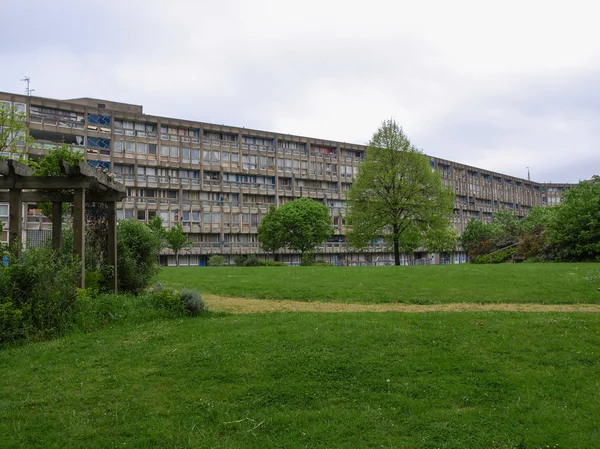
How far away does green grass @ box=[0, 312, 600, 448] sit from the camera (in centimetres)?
645

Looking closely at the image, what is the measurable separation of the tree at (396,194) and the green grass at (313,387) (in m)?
32.2

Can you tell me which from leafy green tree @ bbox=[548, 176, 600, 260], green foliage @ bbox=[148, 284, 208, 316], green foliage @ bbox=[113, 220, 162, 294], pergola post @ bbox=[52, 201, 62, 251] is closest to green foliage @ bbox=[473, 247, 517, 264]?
leafy green tree @ bbox=[548, 176, 600, 260]

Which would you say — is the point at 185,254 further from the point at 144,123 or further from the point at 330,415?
the point at 330,415

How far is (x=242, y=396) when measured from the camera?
7.45m

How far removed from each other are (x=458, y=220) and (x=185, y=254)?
57174mm

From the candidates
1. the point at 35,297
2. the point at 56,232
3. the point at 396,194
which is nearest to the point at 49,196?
the point at 56,232

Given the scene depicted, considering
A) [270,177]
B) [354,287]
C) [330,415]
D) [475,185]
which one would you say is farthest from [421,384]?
[475,185]

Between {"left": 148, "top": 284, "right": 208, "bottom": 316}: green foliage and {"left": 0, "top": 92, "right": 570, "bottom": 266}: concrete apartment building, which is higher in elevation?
{"left": 0, "top": 92, "right": 570, "bottom": 266}: concrete apartment building

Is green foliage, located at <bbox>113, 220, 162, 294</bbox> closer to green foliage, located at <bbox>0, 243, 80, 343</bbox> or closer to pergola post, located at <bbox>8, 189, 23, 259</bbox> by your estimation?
pergola post, located at <bbox>8, 189, 23, 259</bbox>

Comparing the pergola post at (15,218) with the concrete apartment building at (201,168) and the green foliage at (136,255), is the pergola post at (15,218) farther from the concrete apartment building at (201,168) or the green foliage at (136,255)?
the concrete apartment building at (201,168)

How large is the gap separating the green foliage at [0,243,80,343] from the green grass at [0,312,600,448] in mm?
740

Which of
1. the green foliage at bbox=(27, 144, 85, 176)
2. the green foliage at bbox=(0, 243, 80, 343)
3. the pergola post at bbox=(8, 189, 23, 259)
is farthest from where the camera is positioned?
the green foliage at bbox=(27, 144, 85, 176)

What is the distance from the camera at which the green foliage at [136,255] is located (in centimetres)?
1669

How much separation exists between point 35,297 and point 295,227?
167ft
